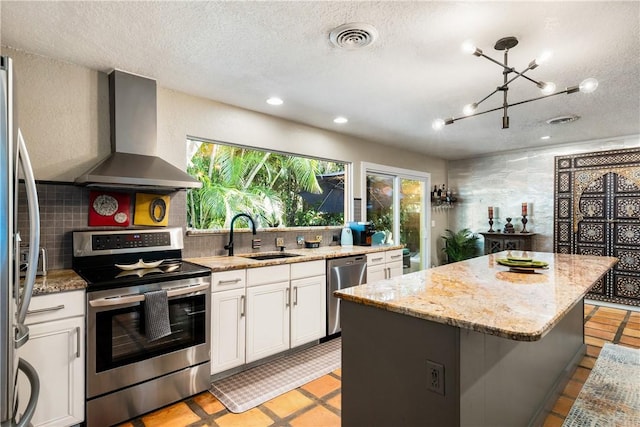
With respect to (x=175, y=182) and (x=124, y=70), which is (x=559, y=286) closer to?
(x=175, y=182)

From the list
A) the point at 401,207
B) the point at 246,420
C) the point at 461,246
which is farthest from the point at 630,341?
the point at 246,420

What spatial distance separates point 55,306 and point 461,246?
557 centimetres

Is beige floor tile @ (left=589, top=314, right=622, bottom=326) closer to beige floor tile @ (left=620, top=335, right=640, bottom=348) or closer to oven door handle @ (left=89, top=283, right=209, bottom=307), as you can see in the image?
beige floor tile @ (left=620, top=335, right=640, bottom=348)

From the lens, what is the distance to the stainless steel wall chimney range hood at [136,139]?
236 centimetres

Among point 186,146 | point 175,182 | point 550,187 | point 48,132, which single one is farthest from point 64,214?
point 550,187

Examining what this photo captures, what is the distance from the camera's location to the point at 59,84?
237cm

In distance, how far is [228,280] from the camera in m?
2.54

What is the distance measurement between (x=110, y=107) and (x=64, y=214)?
0.86m

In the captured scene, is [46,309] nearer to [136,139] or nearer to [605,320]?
[136,139]

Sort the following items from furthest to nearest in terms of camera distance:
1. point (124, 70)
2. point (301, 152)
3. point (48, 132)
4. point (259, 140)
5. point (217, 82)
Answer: point (301, 152), point (259, 140), point (217, 82), point (124, 70), point (48, 132)

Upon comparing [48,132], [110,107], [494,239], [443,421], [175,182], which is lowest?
[443,421]

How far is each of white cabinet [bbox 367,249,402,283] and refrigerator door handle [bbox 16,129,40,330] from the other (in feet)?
9.68

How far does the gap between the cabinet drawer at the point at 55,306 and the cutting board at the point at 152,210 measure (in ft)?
2.85

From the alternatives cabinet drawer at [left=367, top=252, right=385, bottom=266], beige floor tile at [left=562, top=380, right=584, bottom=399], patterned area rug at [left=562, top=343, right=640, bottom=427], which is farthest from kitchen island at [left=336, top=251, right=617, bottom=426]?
cabinet drawer at [left=367, top=252, right=385, bottom=266]
